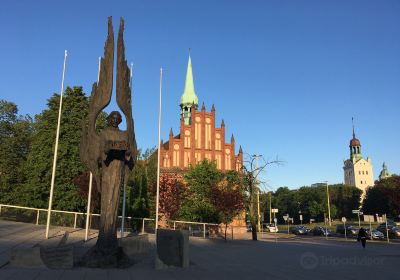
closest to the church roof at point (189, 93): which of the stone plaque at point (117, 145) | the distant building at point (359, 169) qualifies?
the stone plaque at point (117, 145)

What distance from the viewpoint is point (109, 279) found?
9.74 metres

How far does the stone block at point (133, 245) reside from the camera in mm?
15411

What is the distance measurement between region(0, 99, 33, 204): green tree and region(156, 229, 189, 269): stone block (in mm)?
26457

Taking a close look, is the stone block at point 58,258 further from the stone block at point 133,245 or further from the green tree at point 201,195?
the green tree at point 201,195

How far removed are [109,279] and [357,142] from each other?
145 meters

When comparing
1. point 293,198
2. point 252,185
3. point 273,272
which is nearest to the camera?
point 273,272

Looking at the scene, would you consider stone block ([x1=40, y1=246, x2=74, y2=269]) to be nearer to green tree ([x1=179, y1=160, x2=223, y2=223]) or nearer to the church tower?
green tree ([x1=179, y1=160, x2=223, y2=223])

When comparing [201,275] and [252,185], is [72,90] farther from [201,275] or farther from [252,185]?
[201,275]

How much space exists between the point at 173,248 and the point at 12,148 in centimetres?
3272

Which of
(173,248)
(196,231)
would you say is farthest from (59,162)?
(173,248)

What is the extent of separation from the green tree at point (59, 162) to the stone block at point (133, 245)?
16410 millimetres

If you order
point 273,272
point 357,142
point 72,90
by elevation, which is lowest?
point 273,272

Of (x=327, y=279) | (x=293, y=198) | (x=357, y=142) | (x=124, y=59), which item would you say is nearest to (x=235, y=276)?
(x=327, y=279)

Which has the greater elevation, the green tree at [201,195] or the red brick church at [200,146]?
the red brick church at [200,146]
